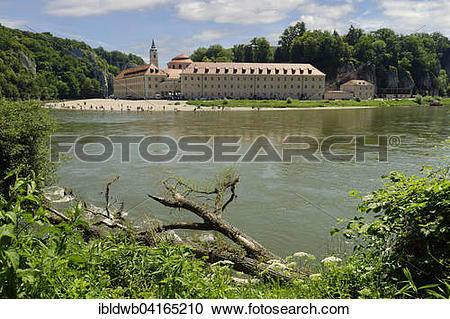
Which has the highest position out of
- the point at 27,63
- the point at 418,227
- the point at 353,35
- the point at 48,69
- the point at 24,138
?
the point at 353,35

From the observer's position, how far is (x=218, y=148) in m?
29.2

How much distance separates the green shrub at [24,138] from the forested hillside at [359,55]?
140 meters

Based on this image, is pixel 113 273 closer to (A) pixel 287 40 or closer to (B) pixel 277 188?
(B) pixel 277 188

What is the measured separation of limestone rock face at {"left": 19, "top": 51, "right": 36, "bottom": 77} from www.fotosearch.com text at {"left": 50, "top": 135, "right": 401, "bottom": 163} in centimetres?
12273

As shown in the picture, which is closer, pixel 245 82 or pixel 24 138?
pixel 24 138

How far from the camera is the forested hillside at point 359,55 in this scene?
14712 cm

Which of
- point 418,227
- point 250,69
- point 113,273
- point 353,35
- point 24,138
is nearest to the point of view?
point 418,227

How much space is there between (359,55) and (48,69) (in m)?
122

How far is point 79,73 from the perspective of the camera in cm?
16162

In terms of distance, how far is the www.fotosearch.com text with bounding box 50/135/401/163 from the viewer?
2466cm

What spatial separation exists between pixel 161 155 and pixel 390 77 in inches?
5710

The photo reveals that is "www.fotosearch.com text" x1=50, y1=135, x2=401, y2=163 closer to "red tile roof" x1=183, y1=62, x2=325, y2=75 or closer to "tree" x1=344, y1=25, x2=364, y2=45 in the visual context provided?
"red tile roof" x1=183, y1=62, x2=325, y2=75

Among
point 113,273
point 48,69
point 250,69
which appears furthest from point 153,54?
point 113,273
